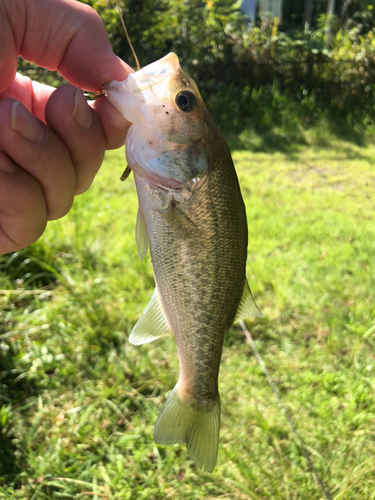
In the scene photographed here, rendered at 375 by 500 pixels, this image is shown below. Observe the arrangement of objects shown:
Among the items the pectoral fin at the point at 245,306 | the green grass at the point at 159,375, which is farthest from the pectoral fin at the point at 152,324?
the green grass at the point at 159,375

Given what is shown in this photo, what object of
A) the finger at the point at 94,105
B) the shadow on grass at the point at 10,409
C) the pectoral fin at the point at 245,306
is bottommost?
the shadow on grass at the point at 10,409

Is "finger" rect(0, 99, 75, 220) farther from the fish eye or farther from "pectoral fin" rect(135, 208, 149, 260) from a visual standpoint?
the fish eye

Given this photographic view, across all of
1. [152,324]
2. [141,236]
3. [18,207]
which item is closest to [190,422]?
[152,324]

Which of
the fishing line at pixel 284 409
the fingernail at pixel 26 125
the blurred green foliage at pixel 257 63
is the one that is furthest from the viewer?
the blurred green foliage at pixel 257 63

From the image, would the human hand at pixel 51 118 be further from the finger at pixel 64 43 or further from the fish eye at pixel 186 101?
the fish eye at pixel 186 101

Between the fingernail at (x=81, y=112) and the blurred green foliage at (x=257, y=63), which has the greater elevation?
the fingernail at (x=81, y=112)

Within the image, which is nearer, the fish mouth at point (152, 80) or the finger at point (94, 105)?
the fish mouth at point (152, 80)

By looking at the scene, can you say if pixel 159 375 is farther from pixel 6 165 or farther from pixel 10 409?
pixel 6 165
